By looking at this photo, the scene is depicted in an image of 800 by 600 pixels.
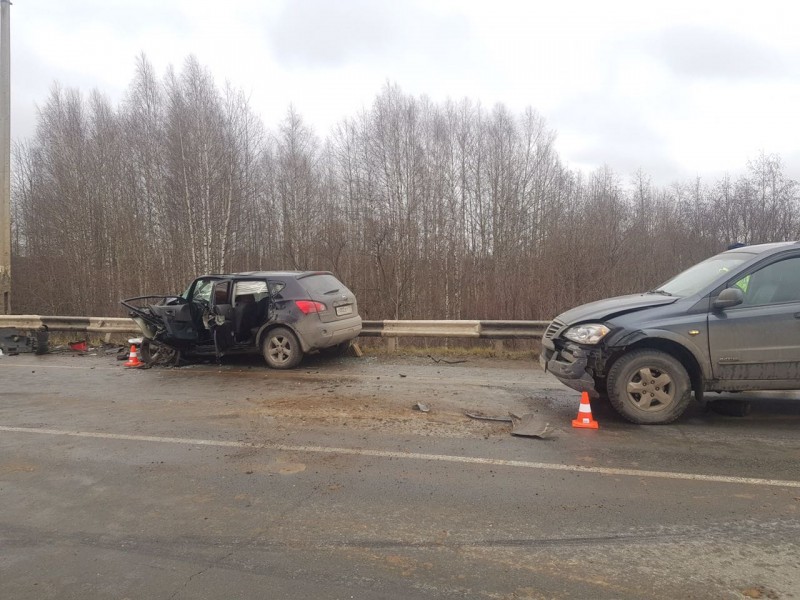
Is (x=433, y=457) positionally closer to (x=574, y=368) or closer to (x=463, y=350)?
(x=574, y=368)

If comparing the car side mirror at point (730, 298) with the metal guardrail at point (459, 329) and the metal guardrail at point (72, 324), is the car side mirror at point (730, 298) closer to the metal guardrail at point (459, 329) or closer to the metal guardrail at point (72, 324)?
the metal guardrail at point (459, 329)

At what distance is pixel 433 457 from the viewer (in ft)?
15.2

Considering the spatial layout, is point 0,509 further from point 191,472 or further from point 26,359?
point 26,359

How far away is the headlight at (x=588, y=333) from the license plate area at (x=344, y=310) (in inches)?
185

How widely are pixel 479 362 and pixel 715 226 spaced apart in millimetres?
32658

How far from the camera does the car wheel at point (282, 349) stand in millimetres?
9055

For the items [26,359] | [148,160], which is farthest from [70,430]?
[148,160]

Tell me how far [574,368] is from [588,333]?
405mm

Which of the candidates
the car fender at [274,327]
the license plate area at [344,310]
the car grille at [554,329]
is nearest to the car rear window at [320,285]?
the license plate area at [344,310]

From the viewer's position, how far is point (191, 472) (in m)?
4.37

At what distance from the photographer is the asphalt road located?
2773 mm

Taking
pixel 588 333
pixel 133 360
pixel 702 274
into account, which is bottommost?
pixel 133 360

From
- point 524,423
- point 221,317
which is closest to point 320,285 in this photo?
point 221,317

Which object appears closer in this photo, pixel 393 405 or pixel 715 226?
pixel 393 405
